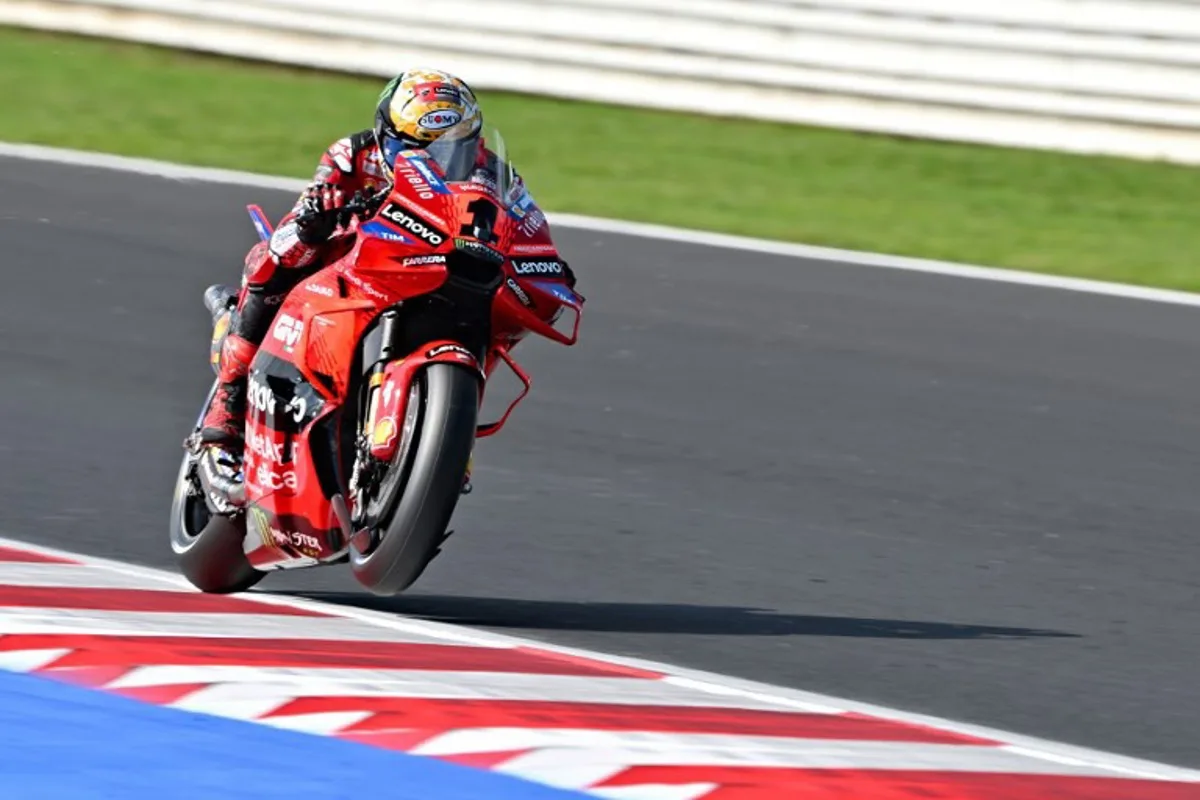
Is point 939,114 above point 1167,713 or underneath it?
above

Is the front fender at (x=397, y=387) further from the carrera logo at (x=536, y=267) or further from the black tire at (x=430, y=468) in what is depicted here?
the carrera logo at (x=536, y=267)

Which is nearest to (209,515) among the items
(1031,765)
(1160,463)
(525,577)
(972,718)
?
(525,577)

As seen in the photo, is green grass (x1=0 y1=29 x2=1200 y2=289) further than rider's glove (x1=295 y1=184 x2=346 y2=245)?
Yes

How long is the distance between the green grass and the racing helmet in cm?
674

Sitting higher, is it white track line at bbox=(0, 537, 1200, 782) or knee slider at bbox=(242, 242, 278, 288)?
knee slider at bbox=(242, 242, 278, 288)

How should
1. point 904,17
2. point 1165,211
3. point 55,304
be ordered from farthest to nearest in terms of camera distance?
1. point 904,17
2. point 1165,211
3. point 55,304

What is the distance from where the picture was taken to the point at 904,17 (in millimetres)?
14719

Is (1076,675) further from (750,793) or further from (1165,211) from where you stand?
(1165,211)

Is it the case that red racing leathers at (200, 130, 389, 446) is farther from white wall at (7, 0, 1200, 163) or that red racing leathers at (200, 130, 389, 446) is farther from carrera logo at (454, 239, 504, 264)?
white wall at (7, 0, 1200, 163)

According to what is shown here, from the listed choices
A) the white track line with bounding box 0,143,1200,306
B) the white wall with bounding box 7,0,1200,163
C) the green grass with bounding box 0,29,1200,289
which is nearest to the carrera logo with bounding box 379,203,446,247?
the white track line with bounding box 0,143,1200,306

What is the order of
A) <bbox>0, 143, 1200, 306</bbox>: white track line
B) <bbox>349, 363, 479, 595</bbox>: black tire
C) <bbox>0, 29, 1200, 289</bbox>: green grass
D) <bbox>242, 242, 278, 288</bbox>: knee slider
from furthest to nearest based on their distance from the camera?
<bbox>0, 29, 1200, 289</bbox>: green grass, <bbox>0, 143, 1200, 306</bbox>: white track line, <bbox>242, 242, 278, 288</bbox>: knee slider, <bbox>349, 363, 479, 595</bbox>: black tire

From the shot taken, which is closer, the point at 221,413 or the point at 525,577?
the point at 221,413

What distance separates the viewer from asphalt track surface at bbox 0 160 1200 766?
6.37m

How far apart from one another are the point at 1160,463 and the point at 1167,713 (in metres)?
3.07
